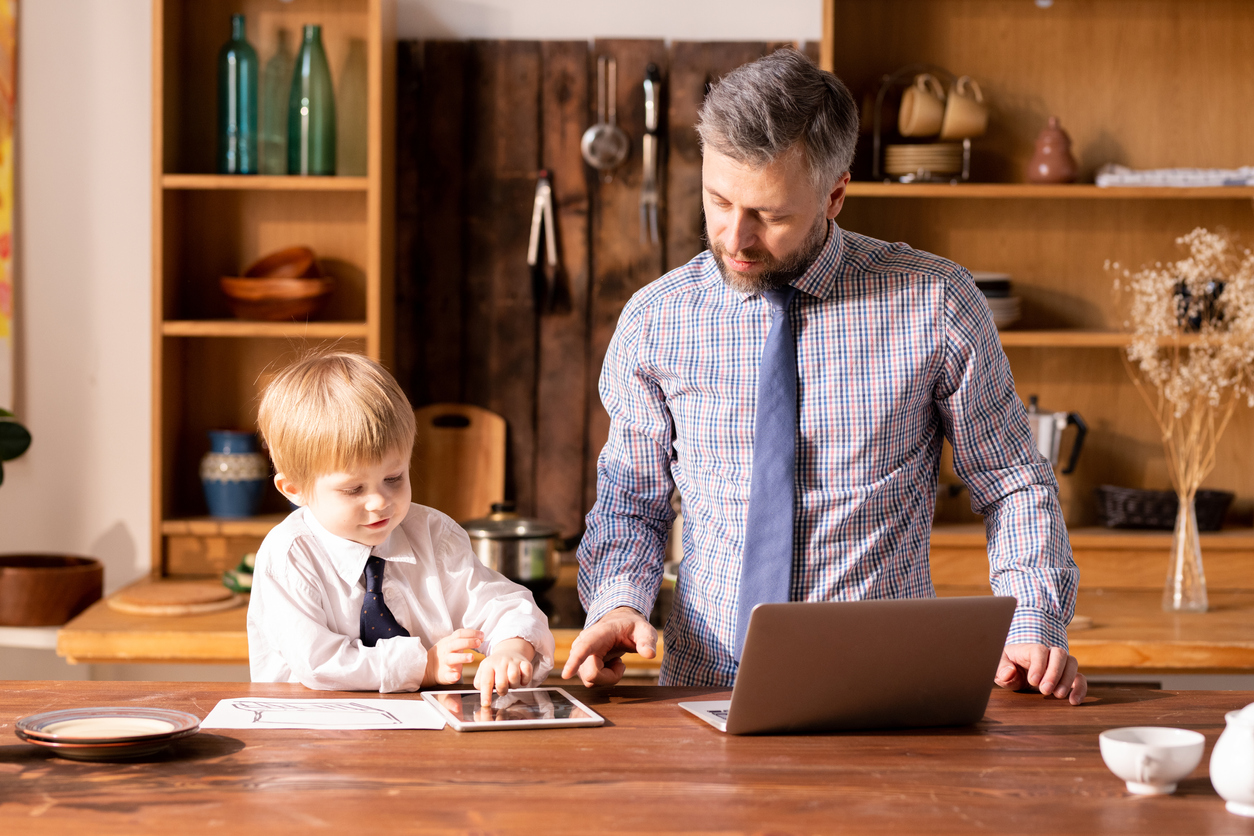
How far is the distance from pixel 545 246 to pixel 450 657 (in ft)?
6.19

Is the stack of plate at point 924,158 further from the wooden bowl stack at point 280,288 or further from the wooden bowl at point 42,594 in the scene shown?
the wooden bowl at point 42,594

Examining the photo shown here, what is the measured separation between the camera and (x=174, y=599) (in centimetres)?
272

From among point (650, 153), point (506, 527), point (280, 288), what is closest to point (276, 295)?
point (280, 288)

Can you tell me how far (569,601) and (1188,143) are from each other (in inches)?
76.7

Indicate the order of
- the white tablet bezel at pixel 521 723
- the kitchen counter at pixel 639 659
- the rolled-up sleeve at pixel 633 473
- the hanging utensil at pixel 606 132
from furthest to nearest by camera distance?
the hanging utensil at pixel 606 132 < the kitchen counter at pixel 639 659 < the rolled-up sleeve at pixel 633 473 < the white tablet bezel at pixel 521 723

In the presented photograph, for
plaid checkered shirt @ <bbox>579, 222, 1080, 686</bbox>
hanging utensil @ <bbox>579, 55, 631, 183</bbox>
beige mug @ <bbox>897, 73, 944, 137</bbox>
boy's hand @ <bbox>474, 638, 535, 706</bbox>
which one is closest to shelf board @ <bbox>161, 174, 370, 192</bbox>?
hanging utensil @ <bbox>579, 55, 631, 183</bbox>

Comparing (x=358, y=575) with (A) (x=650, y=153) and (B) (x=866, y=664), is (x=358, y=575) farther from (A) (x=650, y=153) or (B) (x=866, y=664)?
(A) (x=650, y=153)

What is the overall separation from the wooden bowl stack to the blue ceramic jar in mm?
309

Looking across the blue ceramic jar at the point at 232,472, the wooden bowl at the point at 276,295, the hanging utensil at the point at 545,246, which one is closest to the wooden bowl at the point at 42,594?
the blue ceramic jar at the point at 232,472

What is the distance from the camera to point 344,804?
105 cm

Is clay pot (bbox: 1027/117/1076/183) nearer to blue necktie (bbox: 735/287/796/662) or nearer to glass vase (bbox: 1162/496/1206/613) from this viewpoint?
glass vase (bbox: 1162/496/1206/613)

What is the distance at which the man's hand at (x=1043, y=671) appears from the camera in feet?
4.78

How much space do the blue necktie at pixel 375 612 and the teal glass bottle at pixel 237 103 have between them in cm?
177

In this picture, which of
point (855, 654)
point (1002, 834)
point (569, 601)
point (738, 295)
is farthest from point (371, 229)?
point (1002, 834)
